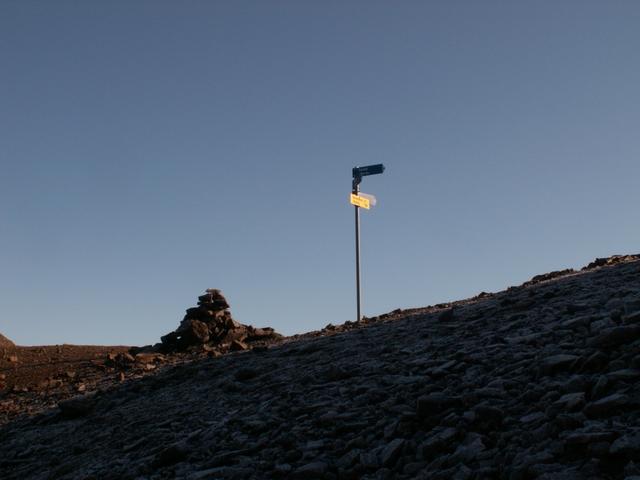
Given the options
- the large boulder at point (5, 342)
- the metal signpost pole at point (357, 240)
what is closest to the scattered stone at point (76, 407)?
the metal signpost pole at point (357, 240)

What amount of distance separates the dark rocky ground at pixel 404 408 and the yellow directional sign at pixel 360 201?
4.95 metres

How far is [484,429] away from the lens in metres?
7.44

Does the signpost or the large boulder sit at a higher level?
the signpost

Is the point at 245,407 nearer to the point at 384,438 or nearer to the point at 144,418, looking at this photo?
the point at 144,418

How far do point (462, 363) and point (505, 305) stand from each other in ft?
13.4

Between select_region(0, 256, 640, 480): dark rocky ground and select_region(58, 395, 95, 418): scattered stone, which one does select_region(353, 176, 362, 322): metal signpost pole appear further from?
select_region(58, 395, 95, 418): scattered stone

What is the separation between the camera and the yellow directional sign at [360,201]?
1912 centimetres

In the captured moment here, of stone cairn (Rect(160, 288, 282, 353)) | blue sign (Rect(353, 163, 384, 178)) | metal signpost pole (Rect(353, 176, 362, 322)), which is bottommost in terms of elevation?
stone cairn (Rect(160, 288, 282, 353))

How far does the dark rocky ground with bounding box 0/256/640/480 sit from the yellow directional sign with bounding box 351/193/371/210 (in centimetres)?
495

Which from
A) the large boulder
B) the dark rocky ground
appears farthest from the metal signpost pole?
the large boulder

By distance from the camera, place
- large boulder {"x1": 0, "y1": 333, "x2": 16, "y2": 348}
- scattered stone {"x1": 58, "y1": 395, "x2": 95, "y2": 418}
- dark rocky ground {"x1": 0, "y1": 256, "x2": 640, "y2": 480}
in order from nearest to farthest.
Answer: dark rocky ground {"x1": 0, "y1": 256, "x2": 640, "y2": 480}, scattered stone {"x1": 58, "y1": 395, "x2": 95, "y2": 418}, large boulder {"x1": 0, "y1": 333, "x2": 16, "y2": 348}

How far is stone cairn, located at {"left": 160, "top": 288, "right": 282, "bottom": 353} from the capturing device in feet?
65.3

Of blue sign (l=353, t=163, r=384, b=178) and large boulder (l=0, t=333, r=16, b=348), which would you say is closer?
blue sign (l=353, t=163, r=384, b=178)

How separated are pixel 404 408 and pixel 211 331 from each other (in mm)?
12928
